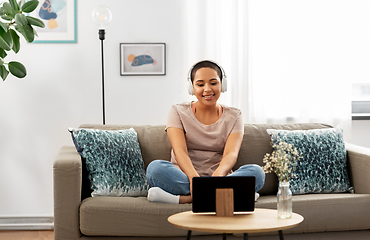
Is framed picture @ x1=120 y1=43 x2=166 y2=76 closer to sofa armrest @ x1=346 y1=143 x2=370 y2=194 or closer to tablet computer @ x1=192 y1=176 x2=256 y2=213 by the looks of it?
sofa armrest @ x1=346 y1=143 x2=370 y2=194

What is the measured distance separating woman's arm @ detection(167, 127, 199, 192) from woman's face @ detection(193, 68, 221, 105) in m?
0.24

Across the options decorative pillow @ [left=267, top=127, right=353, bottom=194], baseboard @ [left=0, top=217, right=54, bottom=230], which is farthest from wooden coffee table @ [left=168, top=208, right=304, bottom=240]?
baseboard @ [left=0, top=217, right=54, bottom=230]

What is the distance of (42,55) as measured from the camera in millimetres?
2951

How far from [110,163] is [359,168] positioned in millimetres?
1465

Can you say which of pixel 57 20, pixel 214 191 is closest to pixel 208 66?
pixel 214 191

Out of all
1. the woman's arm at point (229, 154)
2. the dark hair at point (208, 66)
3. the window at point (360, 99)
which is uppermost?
the dark hair at point (208, 66)

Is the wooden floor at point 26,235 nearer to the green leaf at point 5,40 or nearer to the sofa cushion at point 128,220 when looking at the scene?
the sofa cushion at point 128,220

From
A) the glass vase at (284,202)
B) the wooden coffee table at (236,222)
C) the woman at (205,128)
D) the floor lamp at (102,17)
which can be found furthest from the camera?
the floor lamp at (102,17)

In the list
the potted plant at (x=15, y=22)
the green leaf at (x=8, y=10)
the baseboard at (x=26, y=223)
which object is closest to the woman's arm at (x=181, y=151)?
the potted plant at (x=15, y=22)

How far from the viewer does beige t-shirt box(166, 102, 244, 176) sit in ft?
7.43

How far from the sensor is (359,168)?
230 cm

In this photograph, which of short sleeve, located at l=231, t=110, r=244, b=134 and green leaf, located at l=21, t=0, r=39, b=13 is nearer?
short sleeve, located at l=231, t=110, r=244, b=134

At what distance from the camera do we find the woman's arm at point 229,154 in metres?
2.06

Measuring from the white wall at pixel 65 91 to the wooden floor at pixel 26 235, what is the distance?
0.50 ft
